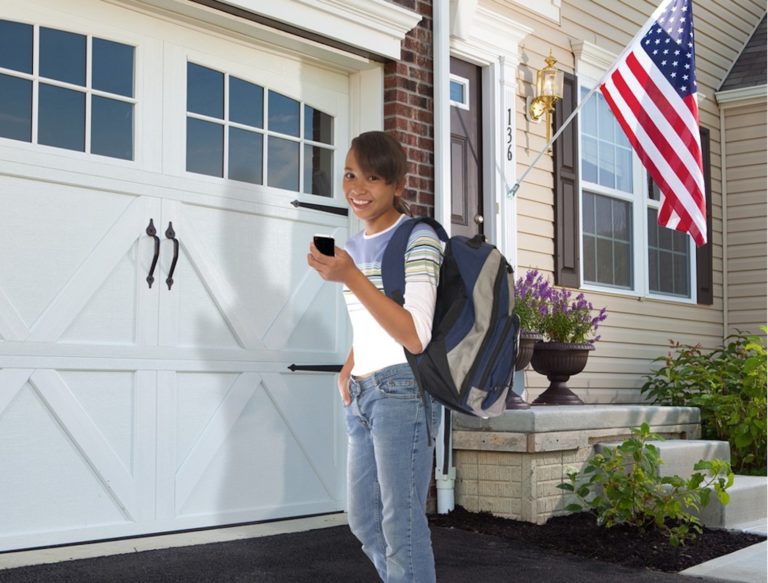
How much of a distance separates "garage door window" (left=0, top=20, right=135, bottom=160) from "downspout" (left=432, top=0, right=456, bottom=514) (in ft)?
6.05

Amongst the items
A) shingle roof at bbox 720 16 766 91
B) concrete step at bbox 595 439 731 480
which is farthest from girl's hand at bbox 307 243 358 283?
shingle roof at bbox 720 16 766 91

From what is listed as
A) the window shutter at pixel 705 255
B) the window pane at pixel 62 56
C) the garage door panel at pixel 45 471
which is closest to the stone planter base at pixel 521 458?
A: the garage door panel at pixel 45 471

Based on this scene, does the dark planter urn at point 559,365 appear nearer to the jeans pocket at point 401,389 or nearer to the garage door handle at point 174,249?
the garage door handle at point 174,249

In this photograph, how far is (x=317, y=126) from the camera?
5.79m

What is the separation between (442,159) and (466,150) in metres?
1.13

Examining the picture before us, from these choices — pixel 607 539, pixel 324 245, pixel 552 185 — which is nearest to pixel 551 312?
pixel 552 185

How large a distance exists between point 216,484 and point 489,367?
8.60ft

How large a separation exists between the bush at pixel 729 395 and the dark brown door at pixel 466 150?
7.40 ft

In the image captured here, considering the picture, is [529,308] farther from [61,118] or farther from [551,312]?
[61,118]

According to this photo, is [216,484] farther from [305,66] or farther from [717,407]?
[717,407]

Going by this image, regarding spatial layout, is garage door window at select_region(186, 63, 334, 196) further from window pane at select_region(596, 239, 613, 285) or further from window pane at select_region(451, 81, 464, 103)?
window pane at select_region(596, 239, 613, 285)

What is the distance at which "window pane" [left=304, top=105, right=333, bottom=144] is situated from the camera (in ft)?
18.8

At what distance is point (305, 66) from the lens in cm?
571

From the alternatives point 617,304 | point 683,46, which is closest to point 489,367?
point 683,46
